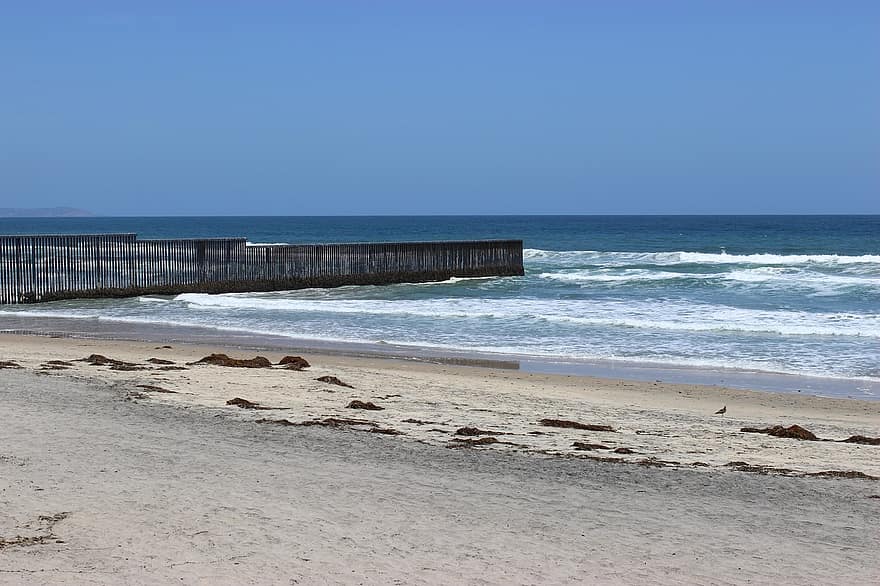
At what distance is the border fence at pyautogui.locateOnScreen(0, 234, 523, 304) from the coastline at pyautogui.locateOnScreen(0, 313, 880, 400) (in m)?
2.81

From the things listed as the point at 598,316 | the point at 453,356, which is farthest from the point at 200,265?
the point at 453,356

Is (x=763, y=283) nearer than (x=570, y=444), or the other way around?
(x=570, y=444)

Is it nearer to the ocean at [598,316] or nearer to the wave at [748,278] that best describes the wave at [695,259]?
the wave at [748,278]

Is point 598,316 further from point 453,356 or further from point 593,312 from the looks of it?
point 453,356

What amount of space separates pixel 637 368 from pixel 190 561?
38.3 feet

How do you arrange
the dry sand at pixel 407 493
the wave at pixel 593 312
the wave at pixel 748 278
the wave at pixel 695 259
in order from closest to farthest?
1. the dry sand at pixel 407 493
2. the wave at pixel 593 312
3. the wave at pixel 748 278
4. the wave at pixel 695 259

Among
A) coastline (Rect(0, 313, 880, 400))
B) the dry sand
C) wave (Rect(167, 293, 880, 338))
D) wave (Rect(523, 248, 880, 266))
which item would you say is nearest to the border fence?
wave (Rect(167, 293, 880, 338))

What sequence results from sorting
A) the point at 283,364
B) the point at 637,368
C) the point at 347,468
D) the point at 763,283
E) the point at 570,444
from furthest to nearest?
the point at 763,283 < the point at 637,368 < the point at 283,364 < the point at 570,444 < the point at 347,468

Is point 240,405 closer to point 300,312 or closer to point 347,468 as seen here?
point 347,468

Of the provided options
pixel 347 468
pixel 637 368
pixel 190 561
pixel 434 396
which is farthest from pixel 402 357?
pixel 190 561

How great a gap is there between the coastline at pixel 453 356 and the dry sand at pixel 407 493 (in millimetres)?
2948

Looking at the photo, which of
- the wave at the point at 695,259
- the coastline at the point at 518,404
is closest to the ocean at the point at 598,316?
the coastline at the point at 518,404

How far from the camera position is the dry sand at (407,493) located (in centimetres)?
537

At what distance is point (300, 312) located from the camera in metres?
24.9
